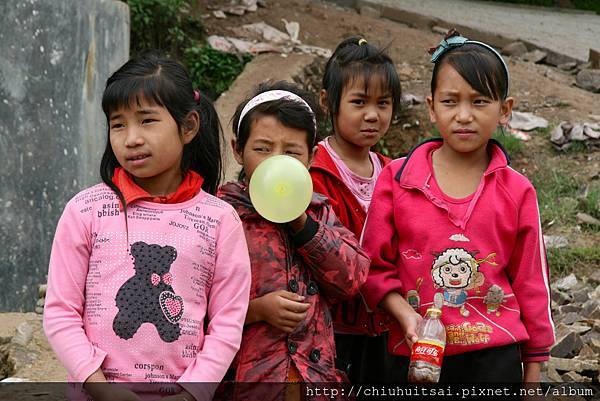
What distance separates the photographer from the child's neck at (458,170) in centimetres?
319

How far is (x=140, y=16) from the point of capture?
8.89m

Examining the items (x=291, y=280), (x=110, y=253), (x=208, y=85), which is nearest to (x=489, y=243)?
(x=291, y=280)

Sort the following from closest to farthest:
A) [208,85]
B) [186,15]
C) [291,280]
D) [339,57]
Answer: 1. [291,280]
2. [339,57]
3. [208,85]
4. [186,15]

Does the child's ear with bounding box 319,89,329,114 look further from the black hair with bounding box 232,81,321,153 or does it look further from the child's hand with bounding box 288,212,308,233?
the child's hand with bounding box 288,212,308,233

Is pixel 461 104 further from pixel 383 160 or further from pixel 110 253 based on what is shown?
pixel 110 253

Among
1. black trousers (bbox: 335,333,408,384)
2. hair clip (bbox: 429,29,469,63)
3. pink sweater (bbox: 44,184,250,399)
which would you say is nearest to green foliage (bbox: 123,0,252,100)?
black trousers (bbox: 335,333,408,384)

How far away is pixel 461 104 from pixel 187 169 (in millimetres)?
984

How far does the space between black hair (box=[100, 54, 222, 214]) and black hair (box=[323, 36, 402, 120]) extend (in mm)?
727

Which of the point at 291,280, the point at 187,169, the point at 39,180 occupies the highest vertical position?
the point at 187,169

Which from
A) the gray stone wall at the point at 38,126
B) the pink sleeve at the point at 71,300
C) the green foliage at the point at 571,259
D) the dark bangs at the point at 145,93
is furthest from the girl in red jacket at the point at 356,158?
the green foliage at the point at 571,259

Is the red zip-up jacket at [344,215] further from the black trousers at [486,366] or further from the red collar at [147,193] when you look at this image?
the red collar at [147,193]

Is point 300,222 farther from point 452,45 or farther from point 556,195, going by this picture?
point 556,195

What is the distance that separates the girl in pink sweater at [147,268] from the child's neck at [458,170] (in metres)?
0.79

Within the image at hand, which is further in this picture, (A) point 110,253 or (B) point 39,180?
(B) point 39,180
